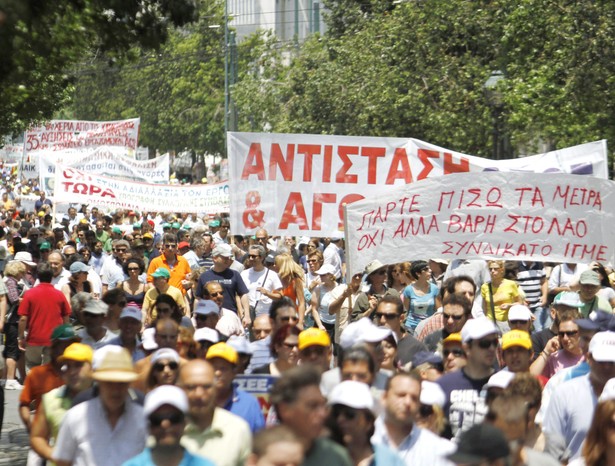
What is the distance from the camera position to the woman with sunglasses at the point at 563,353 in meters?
9.40

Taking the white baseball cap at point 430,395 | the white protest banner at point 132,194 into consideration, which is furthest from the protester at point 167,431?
the white protest banner at point 132,194

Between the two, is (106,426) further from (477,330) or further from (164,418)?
(477,330)

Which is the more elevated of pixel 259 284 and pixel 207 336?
pixel 259 284

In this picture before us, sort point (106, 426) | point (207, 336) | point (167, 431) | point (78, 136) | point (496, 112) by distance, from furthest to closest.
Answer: point (78, 136)
point (496, 112)
point (207, 336)
point (106, 426)
point (167, 431)

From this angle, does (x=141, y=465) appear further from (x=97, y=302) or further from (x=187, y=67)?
(x=187, y=67)

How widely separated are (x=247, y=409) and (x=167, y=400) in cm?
139

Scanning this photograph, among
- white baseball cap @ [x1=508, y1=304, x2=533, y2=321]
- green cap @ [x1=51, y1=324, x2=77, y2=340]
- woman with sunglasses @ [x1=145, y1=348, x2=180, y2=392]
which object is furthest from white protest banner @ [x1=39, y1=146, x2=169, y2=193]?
woman with sunglasses @ [x1=145, y1=348, x2=180, y2=392]

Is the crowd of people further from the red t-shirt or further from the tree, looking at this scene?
the tree

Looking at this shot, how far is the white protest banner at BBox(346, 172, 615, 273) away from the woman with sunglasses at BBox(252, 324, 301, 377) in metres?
3.58

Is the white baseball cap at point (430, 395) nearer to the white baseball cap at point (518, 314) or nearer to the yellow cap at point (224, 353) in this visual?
the yellow cap at point (224, 353)

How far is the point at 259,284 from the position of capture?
15.0 meters

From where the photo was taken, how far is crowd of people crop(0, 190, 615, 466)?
595cm

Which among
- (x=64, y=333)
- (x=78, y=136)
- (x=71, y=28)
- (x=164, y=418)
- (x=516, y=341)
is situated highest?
(x=78, y=136)

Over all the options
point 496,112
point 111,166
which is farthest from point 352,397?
point 111,166
